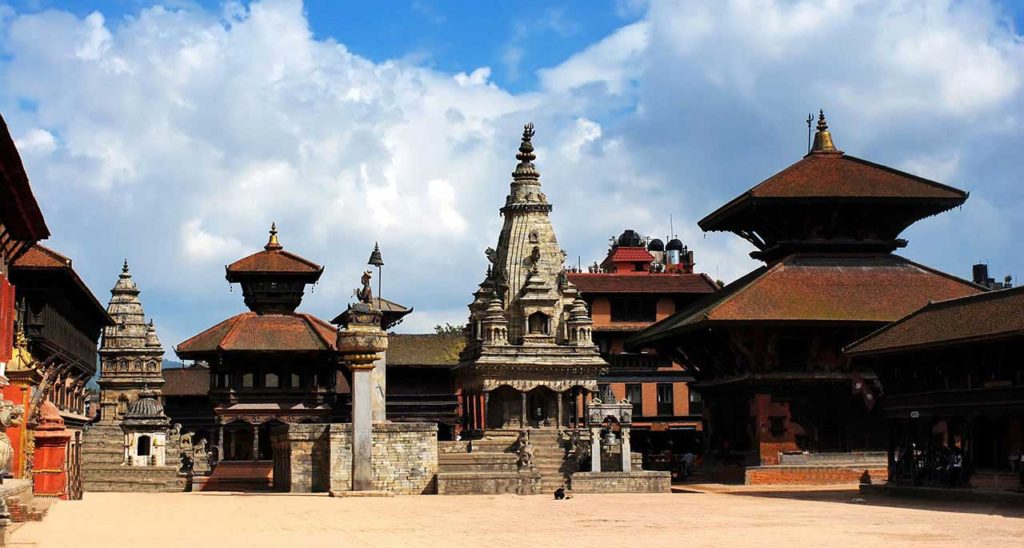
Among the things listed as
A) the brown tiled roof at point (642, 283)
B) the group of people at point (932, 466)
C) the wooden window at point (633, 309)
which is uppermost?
the brown tiled roof at point (642, 283)

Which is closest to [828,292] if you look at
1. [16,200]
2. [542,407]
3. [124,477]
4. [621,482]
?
[621,482]

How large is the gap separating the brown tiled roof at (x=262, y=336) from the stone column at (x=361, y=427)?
81.7ft

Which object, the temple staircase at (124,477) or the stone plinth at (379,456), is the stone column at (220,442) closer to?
A: the temple staircase at (124,477)

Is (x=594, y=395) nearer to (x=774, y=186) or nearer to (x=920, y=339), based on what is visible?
(x=774, y=186)

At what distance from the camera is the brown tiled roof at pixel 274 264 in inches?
2874

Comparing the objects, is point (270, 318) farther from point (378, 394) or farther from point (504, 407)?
point (378, 394)

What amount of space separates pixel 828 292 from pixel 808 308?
2011mm

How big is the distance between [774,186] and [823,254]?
337 cm

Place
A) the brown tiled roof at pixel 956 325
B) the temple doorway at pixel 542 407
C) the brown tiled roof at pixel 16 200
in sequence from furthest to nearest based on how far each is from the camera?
the temple doorway at pixel 542 407
the brown tiled roof at pixel 956 325
the brown tiled roof at pixel 16 200

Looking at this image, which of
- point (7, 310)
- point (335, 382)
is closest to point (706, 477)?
point (335, 382)

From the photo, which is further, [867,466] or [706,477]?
[706,477]

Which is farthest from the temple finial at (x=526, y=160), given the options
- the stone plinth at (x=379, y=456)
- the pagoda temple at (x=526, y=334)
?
the stone plinth at (x=379, y=456)

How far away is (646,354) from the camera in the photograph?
81.5 m

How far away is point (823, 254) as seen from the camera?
5600cm
